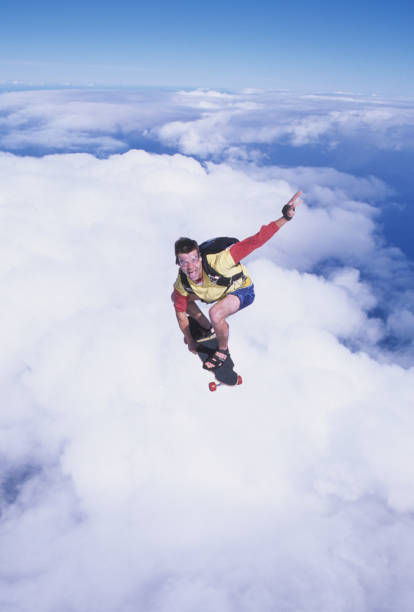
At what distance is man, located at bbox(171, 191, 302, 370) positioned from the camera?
4.05 metres

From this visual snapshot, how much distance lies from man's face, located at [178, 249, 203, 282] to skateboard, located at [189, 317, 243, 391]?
173cm

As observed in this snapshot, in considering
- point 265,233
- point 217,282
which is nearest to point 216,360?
point 217,282

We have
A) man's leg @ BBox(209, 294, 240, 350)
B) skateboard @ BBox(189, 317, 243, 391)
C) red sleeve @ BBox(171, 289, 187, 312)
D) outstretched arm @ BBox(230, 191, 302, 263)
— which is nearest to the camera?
outstretched arm @ BBox(230, 191, 302, 263)

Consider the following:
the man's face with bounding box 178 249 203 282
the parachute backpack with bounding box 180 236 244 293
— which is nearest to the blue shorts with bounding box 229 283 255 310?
the parachute backpack with bounding box 180 236 244 293

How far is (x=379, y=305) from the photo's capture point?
149 m

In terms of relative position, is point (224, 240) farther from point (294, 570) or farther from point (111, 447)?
point (294, 570)

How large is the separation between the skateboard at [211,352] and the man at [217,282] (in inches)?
6.6

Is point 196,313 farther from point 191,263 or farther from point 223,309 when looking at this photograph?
point 191,263

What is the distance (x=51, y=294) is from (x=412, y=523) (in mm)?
214730

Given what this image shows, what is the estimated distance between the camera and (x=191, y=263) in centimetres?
413

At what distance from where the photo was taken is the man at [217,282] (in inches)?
160

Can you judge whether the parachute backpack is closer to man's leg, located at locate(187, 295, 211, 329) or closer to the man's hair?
the man's hair

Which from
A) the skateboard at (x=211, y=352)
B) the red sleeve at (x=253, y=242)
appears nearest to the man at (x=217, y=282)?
the red sleeve at (x=253, y=242)

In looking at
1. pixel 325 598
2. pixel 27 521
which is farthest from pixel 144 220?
pixel 325 598
